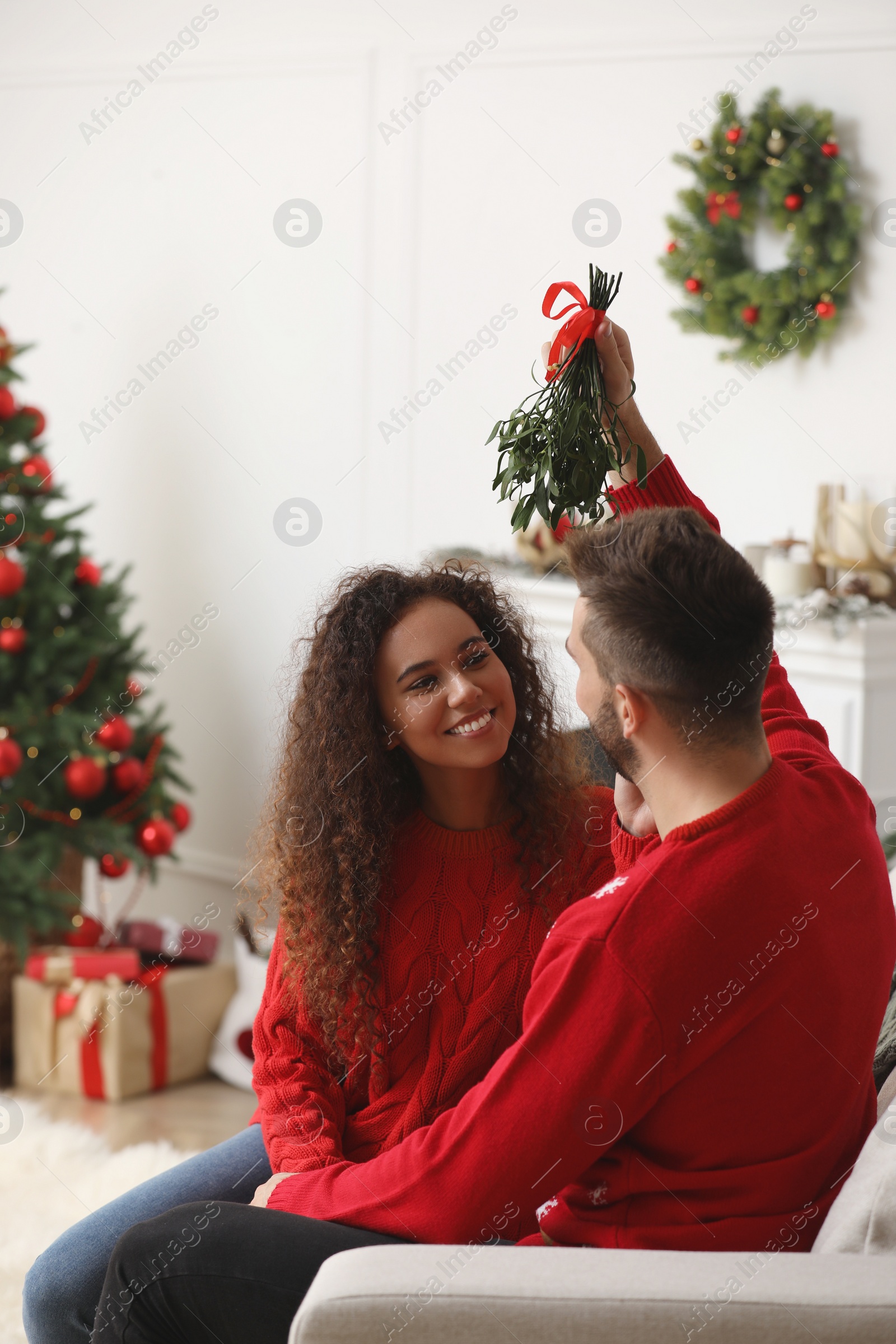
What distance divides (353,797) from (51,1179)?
176cm

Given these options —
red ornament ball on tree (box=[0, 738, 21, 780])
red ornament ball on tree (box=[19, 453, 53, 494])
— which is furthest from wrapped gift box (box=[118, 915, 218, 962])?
red ornament ball on tree (box=[19, 453, 53, 494])

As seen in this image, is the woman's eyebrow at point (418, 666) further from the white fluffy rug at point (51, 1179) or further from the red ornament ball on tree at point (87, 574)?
the red ornament ball on tree at point (87, 574)

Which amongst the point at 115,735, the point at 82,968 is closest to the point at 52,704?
the point at 115,735

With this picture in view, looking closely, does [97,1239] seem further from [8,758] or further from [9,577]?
[9,577]

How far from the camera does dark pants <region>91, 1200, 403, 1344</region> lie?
3.90ft

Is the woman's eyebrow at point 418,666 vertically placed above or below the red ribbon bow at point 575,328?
below

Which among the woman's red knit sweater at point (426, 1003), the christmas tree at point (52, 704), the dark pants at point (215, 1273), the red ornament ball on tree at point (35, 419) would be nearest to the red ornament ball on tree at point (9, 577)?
the christmas tree at point (52, 704)

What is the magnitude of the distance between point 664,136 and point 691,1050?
2943 millimetres

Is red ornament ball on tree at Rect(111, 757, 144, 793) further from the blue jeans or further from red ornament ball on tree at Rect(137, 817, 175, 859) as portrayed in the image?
the blue jeans

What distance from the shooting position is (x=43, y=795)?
10.6 ft

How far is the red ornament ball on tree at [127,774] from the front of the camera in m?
3.36

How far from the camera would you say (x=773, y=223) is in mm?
3193

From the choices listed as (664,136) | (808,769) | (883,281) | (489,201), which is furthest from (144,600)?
(808,769)

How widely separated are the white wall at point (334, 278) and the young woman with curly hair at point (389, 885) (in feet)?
6.22
